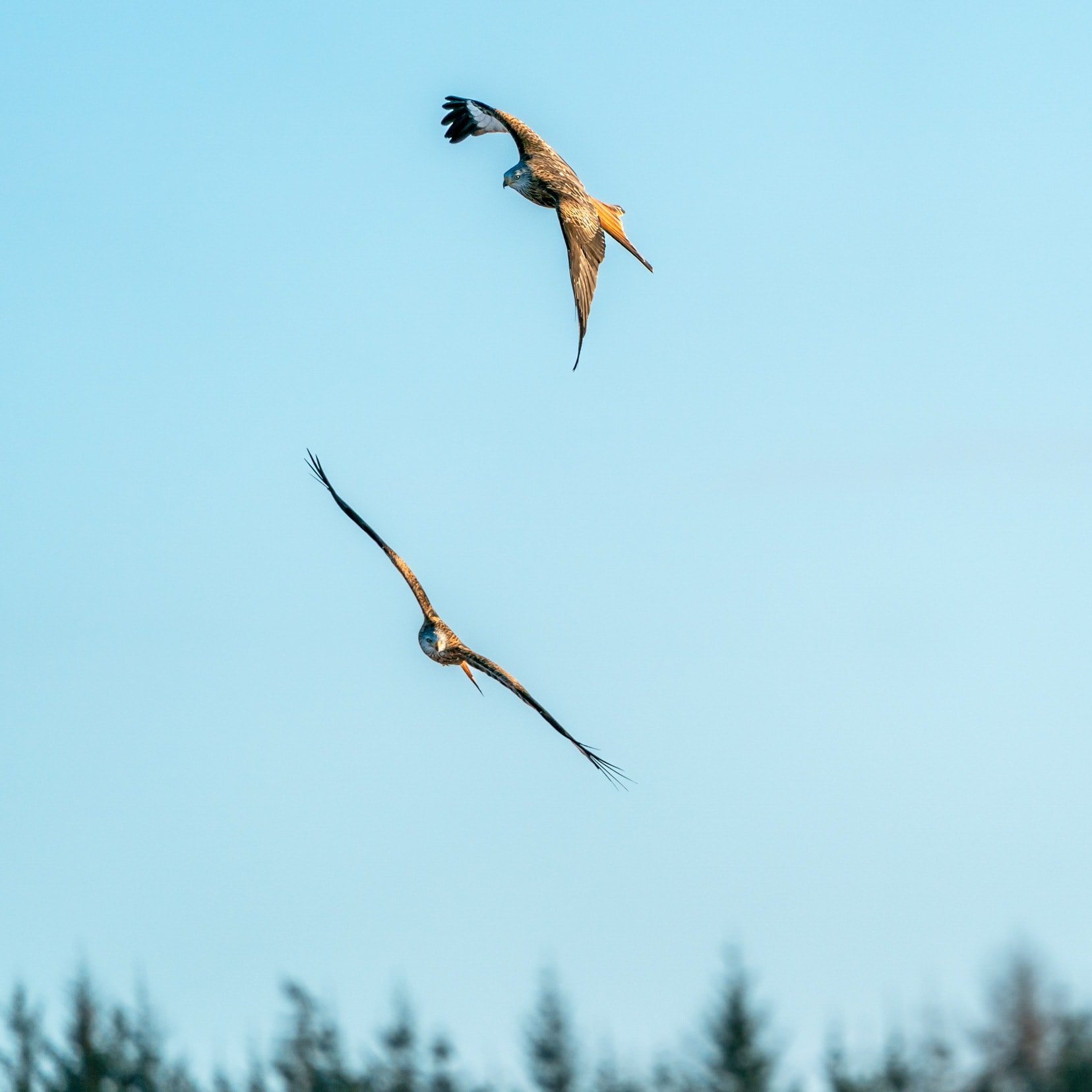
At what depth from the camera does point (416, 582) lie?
26141 mm

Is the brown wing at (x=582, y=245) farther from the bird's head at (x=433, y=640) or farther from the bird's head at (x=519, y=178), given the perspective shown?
the bird's head at (x=433, y=640)

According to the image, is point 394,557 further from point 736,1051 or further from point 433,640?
point 736,1051

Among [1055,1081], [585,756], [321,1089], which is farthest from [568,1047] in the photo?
[585,756]

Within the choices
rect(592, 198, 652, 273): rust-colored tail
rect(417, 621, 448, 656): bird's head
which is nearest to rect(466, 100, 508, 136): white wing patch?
rect(592, 198, 652, 273): rust-colored tail

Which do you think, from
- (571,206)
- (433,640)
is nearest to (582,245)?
(571,206)

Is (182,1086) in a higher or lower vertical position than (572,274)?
higher

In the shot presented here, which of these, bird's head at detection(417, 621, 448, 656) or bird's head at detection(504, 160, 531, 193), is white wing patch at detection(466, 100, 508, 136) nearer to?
bird's head at detection(504, 160, 531, 193)

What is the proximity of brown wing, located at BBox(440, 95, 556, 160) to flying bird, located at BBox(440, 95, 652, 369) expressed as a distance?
2cm

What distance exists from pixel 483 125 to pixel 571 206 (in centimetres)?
500

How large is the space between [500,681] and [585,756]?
193 cm

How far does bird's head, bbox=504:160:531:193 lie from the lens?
27.2 metres

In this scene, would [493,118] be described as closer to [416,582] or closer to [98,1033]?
[416,582]

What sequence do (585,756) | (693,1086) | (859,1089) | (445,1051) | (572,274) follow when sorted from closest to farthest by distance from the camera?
(585,756)
(572,274)
(859,1089)
(693,1086)
(445,1051)

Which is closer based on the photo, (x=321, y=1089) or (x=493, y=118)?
(x=493, y=118)
